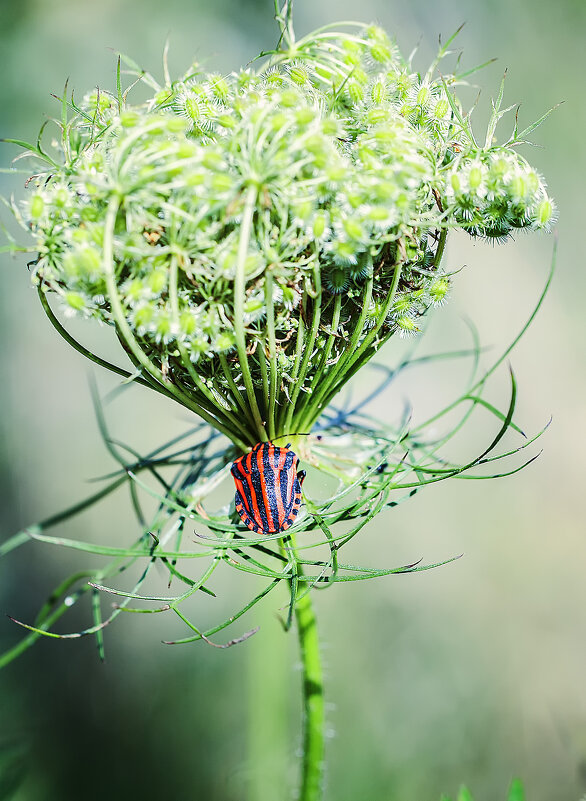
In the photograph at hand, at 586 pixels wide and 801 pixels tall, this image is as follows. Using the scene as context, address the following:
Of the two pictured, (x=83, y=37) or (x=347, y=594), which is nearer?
(x=347, y=594)

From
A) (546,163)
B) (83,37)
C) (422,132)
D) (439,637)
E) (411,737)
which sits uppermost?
(83,37)

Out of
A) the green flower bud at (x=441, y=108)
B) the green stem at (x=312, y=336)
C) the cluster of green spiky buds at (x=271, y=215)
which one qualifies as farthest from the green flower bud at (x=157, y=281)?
the green flower bud at (x=441, y=108)

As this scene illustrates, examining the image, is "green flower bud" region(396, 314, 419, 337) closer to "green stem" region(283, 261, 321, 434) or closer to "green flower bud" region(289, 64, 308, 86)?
"green stem" region(283, 261, 321, 434)

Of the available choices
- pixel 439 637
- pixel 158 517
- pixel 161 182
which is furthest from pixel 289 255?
pixel 439 637

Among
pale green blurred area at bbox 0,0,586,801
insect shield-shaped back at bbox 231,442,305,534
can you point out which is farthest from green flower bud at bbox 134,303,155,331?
pale green blurred area at bbox 0,0,586,801

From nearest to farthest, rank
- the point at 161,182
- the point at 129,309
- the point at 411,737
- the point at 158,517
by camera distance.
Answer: the point at 161,182, the point at 129,309, the point at 158,517, the point at 411,737

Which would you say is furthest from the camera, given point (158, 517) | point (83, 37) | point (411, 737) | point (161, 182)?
point (83, 37)

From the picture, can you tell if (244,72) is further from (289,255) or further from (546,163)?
(546,163)

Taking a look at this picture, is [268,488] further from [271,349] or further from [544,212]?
[544,212]
